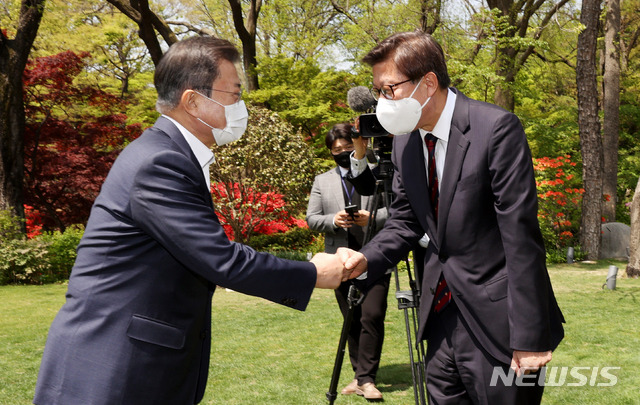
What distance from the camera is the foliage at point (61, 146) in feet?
56.8

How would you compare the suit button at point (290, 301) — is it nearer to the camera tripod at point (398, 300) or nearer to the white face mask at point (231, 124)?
the white face mask at point (231, 124)

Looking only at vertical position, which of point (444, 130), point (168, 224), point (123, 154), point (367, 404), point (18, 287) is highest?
point (444, 130)

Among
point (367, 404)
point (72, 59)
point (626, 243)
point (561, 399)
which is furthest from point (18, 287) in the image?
point (626, 243)

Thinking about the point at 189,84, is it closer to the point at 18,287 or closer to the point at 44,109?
the point at 18,287

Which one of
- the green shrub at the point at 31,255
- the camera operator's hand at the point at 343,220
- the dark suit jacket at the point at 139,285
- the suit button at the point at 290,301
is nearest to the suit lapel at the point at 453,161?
the suit button at the point at 290,301

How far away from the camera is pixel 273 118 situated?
15.7m

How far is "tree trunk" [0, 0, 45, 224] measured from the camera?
15789mm

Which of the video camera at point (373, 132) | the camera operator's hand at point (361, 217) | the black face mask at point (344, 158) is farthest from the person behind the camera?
the black face mask at point (344, 158)

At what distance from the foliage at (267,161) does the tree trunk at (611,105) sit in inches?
451

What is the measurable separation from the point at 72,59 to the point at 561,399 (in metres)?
16.3

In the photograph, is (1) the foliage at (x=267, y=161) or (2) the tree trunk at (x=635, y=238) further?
(1) the foliage at (x=267, y=161)

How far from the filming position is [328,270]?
3094 mm

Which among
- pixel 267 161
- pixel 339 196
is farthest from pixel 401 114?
pixel 267 161

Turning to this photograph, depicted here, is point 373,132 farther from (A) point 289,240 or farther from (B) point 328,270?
(A) point 289,240
